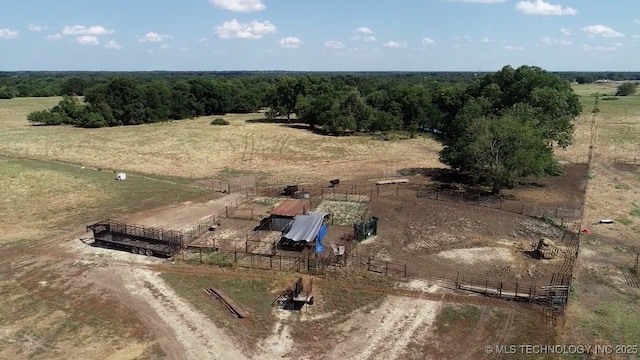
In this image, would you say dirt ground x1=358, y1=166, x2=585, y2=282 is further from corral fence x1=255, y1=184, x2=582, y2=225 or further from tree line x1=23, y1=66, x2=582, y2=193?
tree line x1=23, y1=66, x2=582, y2=193

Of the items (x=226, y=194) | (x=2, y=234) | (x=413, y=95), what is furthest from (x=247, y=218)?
(x=413, y=95)

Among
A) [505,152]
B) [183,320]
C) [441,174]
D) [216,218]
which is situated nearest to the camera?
[183,320]

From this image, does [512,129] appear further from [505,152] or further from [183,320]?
[183,320]

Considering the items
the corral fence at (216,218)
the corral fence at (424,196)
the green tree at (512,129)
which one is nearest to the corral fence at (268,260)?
the corral fence at (216,218)

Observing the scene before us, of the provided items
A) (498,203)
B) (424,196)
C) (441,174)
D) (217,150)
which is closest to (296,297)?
(424,196)

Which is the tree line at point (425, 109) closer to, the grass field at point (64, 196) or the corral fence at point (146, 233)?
the corral fence at point (146, 233)

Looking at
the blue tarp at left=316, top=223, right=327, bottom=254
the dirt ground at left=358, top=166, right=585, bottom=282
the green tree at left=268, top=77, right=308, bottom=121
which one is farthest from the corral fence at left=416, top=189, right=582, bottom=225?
the green tree at left=268, top=77, right=308, bottom=121
